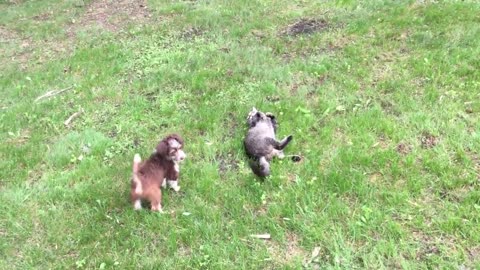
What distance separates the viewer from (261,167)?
14.0 ft

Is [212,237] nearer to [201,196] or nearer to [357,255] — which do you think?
Answer: [201,196]

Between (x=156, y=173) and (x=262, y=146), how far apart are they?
106cm

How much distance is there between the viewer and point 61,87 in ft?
21.9

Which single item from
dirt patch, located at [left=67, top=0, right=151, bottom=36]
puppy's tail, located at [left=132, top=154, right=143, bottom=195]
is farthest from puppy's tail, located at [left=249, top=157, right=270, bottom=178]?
dirt patch, located at [left=67, top=0, right=151, bottom=36]

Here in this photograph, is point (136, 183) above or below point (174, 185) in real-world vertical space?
above

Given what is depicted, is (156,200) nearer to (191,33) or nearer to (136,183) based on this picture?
(136,183)

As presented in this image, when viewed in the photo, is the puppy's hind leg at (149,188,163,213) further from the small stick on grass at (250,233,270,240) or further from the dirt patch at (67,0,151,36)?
the dirt patch at (67,0,151,36)

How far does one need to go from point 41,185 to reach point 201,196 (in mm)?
1687

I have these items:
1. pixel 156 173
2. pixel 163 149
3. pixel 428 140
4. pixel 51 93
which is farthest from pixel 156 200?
pixel 51 93

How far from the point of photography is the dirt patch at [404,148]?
14.4ft

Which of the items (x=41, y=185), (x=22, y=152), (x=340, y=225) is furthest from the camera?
(x=22, y=152)

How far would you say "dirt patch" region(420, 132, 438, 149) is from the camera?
446cm

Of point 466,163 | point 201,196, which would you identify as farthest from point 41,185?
point 466,163

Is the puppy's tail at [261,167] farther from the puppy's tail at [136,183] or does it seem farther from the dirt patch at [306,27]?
the dirt patch at [306,27]
